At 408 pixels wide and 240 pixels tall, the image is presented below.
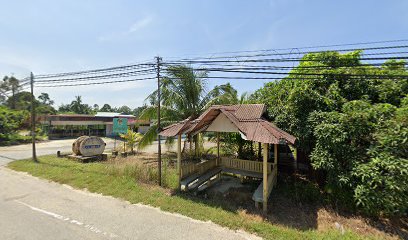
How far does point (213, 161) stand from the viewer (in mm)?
10391

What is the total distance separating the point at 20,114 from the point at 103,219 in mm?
29911

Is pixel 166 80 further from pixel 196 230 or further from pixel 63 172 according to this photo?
pixel 196 230

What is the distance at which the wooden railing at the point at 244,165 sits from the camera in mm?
9094

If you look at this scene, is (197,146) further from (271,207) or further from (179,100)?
(271,207)

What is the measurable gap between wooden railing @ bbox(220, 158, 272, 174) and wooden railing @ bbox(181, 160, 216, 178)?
2.30 feet

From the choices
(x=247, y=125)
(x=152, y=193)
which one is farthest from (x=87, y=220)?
(x=247, y=125)

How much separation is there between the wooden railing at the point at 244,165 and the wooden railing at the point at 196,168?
0.70m

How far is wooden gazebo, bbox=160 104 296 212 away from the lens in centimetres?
669

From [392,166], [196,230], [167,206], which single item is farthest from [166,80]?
[392,166]

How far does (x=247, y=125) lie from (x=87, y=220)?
5831 mm

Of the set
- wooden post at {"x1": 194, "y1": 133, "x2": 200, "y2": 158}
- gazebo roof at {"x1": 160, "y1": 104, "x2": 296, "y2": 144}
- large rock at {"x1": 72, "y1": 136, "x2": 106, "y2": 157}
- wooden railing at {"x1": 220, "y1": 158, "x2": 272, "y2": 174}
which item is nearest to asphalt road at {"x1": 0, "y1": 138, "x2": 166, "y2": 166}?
large rock at {"x1": 72, "y1": 136, "x2": 106, "y2": 157}

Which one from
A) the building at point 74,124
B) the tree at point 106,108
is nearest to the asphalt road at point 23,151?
the building at point 74,124

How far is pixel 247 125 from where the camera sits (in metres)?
7.38

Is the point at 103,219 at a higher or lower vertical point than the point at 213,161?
lower
